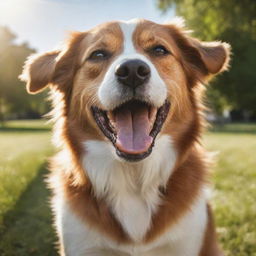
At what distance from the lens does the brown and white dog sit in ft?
10.1

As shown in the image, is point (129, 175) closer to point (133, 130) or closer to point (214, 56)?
point (133, 130)

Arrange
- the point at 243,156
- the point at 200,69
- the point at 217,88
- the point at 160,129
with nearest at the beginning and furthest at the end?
1. the point at 160,129
2. the point at 200,69
3. the point at 243,156
4. the point at 217,88

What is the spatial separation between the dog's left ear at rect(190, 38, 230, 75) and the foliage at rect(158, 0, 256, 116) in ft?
30.7

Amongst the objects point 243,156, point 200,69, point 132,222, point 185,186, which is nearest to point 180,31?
point 200,69

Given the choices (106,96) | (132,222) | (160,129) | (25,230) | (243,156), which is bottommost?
(243,156)

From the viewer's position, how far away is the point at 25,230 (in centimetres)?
439

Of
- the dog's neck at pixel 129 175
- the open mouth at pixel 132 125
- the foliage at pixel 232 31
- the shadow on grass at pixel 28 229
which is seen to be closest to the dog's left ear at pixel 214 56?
the open mouth at pixel 132 125

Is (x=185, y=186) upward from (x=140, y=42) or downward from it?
downward

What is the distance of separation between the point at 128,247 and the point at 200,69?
69.1 inches

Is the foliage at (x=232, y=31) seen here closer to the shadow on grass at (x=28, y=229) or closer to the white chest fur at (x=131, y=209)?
the shadow on grass at (x=28, y=229)

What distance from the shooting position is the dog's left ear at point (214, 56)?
3.64 meters

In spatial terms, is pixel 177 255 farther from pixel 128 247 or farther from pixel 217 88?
pixel 217 88

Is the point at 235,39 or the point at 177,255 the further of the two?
the point at 235,39

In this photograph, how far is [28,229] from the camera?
175 inches
